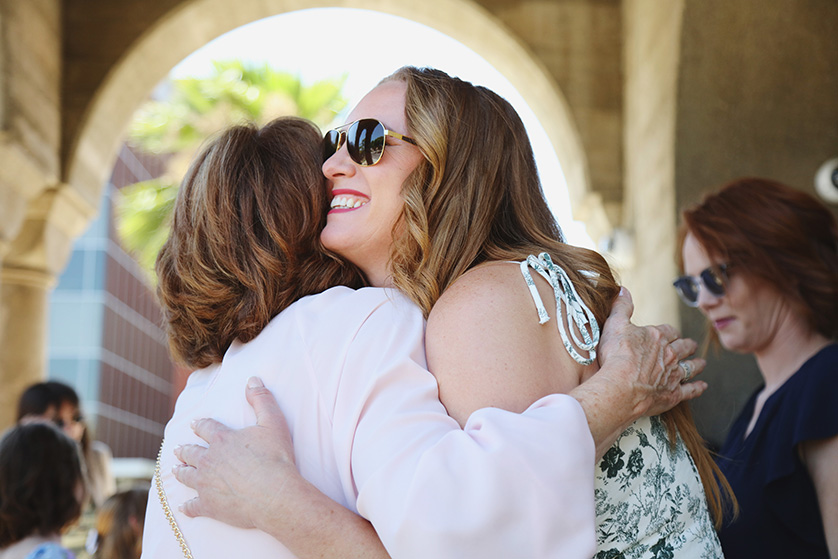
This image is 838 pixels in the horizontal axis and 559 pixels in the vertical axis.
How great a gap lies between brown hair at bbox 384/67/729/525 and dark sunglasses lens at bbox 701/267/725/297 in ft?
4.73

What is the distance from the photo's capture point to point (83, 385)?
28125mm

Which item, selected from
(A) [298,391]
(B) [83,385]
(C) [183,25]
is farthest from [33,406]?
(B) [83,385]

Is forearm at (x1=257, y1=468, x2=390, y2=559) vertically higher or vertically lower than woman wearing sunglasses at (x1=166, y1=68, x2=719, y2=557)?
lower

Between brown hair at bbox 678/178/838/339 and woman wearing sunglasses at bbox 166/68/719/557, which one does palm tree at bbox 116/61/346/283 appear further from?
woman wearing sunglasses at bbox 166/68/719/557

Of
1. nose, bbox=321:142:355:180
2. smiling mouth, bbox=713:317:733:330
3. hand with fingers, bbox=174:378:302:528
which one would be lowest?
hand with fingers, bbox=174:378:302:528

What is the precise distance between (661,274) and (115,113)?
483 cm

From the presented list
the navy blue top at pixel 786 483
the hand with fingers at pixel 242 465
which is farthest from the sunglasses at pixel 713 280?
the hand with fingers at pixel 242 465

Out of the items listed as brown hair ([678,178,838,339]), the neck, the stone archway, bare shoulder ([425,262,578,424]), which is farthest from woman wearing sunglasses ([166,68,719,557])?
the stone archway

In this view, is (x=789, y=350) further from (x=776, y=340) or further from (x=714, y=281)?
(x=714, y=281)

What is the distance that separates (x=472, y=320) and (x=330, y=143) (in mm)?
719

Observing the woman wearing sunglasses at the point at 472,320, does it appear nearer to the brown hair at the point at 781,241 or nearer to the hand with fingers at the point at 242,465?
the hand with fingers at the point at 242,465

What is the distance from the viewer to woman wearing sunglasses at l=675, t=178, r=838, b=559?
2670 mm

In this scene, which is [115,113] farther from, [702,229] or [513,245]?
[513,245]

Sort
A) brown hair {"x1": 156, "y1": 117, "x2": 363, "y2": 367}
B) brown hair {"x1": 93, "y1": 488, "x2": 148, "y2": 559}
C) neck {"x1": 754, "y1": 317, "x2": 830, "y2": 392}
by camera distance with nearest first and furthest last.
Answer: brown hair {"x1": 156, "y1": 117, "x2": 363, "y2": 367} < neck {"x1": 754, "y1": 317, "x2": 830, "y2": 392} < brown hair {"x1": 93, "y1": 488, "x2": 148, "y2": 559}
